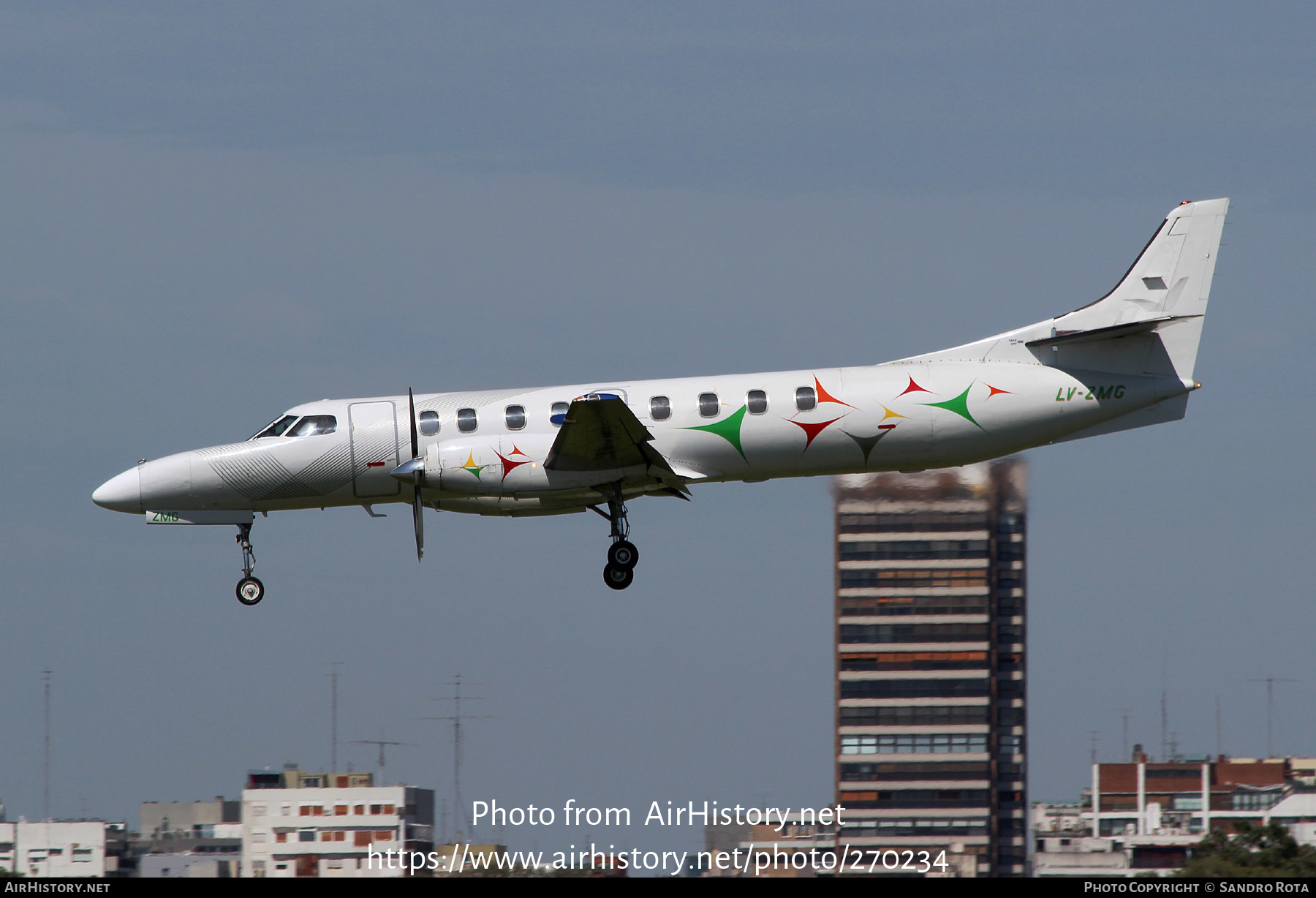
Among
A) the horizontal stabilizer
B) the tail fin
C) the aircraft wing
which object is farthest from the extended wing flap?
the tail fin

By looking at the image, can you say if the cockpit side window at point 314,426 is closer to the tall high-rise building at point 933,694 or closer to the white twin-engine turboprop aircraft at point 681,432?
the white twin-engine turboprop aircraft at point 681,432

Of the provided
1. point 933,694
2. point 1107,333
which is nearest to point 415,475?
point 1107,333

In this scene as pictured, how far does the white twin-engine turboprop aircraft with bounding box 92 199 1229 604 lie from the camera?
25.3 metres

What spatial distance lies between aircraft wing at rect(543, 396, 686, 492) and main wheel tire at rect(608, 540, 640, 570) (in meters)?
1.29

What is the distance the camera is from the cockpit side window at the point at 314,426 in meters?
26.4

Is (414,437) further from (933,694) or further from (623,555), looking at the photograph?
(933,694)

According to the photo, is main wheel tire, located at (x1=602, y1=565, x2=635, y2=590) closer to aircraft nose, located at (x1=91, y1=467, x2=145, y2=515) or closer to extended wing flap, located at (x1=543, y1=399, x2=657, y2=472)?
extended wing flap, located at (x1=543, y1=399, x2=657, y2=472)

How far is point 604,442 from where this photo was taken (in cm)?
2469

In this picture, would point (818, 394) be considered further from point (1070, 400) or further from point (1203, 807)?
point (1203, 807)

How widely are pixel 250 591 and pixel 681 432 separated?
26.3ft

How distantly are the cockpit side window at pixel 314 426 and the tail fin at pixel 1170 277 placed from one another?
12.6m

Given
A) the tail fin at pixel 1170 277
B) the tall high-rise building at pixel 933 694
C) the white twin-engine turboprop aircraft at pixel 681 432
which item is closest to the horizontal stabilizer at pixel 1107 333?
the white twin-engine turboprop aircraft at pixel 681 432

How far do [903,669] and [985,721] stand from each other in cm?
427
